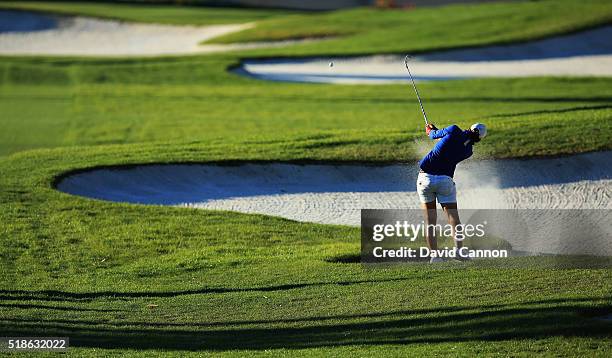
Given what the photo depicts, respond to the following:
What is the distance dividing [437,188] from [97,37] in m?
42.9

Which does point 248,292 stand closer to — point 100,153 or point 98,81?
point 100,153

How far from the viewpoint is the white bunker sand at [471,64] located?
37438 mm

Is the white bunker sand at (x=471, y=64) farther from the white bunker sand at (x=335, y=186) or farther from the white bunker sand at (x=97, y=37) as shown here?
the white bunker sand at (x=335, y=186)

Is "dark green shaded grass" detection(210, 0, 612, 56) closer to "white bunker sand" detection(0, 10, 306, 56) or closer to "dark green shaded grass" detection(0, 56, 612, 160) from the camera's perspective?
"white bunker sand" detection(0, 10, 306, 56)

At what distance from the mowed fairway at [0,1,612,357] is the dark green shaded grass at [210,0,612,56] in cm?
1214

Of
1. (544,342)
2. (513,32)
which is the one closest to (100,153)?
(544,342)

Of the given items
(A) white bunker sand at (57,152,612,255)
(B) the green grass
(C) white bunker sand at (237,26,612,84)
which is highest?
(B) the green grass

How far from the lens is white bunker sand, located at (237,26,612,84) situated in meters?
37.4

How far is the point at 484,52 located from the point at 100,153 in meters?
21.5

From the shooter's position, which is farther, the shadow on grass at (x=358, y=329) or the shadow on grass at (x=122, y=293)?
the shadow on grass at (x=122, y=293)

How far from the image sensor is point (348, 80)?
3688 centimetres

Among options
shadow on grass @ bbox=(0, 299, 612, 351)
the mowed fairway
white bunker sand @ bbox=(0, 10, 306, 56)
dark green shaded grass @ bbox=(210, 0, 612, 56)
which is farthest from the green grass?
shadow on grass @ bbox=(0, 299, 612, 351)

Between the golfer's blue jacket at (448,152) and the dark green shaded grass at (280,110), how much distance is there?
22.2ft

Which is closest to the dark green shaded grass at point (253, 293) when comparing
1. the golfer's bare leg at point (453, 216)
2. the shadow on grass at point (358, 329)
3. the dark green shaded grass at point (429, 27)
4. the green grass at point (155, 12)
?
the shadow on grass at point (358, 329)
